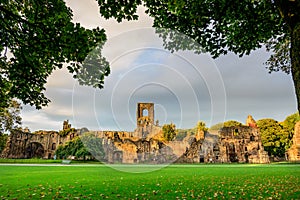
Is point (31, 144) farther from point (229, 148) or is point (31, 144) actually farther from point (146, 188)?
point (146, 188)

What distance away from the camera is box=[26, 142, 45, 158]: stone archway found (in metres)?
58.3

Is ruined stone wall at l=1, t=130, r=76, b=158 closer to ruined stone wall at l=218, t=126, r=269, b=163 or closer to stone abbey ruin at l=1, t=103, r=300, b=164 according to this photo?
stone abbey ruin at l=1, t=103, r=300, b=164

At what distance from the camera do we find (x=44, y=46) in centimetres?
686

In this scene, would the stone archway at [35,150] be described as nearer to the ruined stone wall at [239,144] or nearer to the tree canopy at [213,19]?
the ruined stone wall at [239,144]

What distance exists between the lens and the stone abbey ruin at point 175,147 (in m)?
48.9

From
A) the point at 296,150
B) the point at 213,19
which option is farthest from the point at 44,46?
the point at 296,150

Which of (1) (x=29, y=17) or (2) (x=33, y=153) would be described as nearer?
(1) (x=29, y=17)

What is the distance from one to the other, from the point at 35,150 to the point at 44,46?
60.9 meters

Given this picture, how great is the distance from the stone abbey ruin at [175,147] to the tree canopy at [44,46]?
39.2 metres

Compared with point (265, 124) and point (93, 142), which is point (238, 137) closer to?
point (265, 124)

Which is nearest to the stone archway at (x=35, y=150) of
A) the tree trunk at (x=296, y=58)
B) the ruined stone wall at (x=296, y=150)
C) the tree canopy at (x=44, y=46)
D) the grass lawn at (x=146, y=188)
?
the grass lawn at (x=146, y=188)

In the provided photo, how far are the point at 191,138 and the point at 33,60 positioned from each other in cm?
4824

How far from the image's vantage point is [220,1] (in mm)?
7469

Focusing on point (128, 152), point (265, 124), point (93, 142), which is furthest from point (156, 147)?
point (265, 124)
